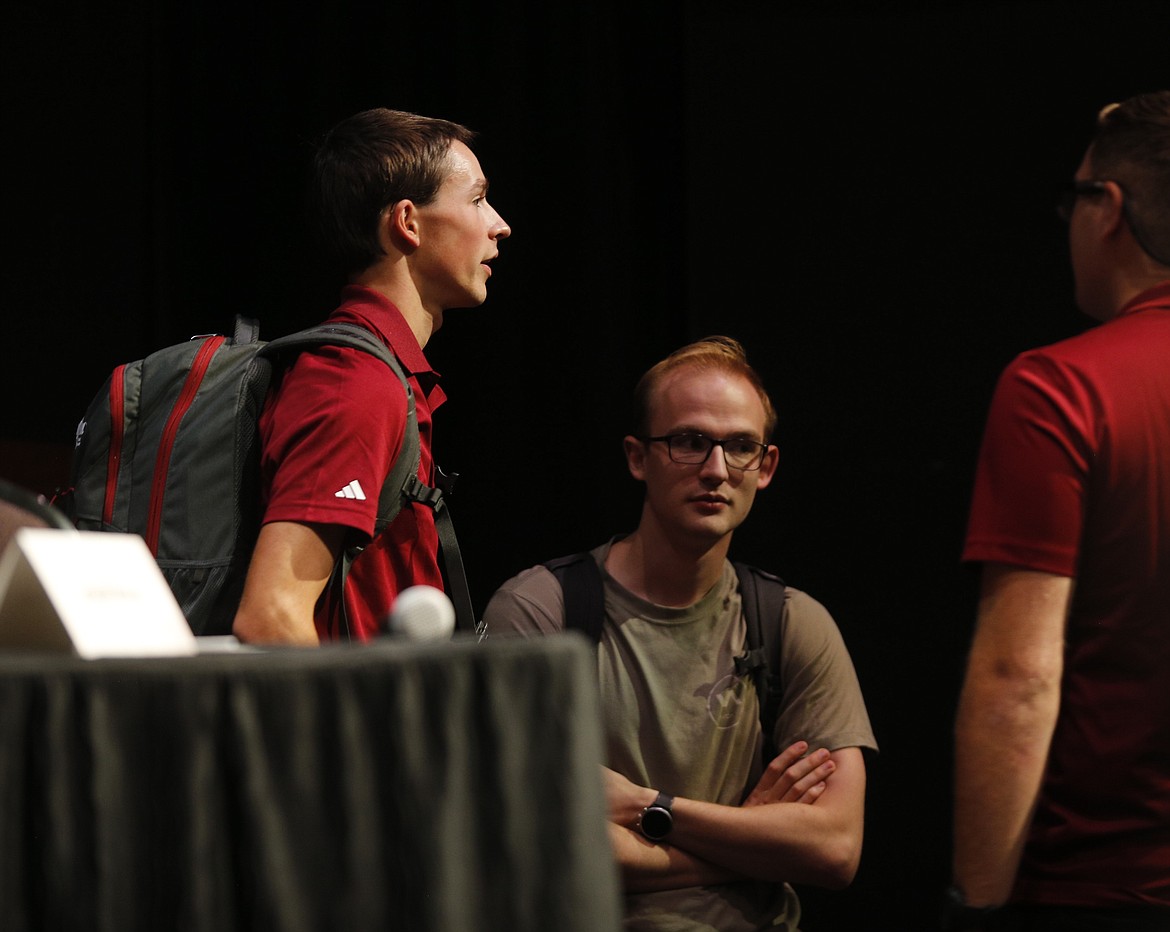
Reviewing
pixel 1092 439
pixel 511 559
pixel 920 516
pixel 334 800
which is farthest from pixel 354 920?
pixel 920 516

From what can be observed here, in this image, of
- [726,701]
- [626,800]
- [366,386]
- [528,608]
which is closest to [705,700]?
[726,701]

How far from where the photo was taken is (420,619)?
1.00 meters

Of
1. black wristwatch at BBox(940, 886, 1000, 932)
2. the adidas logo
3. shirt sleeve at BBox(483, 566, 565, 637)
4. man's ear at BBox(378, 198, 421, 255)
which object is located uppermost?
man's ear at BBox(378, 198, 421, 255)

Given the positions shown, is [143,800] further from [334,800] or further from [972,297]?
[972,297]

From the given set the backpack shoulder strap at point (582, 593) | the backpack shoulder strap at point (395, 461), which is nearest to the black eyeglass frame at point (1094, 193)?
the backpack shoulder strap at point (395, 461)

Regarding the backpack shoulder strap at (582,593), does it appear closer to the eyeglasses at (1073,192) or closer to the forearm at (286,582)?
the forearm at (286,582)

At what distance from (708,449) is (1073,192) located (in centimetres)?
103

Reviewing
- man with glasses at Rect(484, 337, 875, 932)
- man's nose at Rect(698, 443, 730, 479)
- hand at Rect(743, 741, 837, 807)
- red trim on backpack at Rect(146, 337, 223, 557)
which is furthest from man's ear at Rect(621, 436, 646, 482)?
red trim on backpack at Rect(146, 337, 223, 557)

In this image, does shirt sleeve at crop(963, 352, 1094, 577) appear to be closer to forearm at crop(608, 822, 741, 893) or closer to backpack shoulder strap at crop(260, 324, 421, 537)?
backpack shoulder strap at crop(260, 324, 421, 537)

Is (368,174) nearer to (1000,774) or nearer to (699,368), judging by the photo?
(699,368)

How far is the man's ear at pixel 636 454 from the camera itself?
2.62 metres

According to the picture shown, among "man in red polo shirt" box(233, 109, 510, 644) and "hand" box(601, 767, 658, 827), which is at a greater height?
"man in red polo shirt" box(233, 109, 510, 644)

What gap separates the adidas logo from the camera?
1.73m

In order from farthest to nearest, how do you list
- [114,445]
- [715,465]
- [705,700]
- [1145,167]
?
[715,465]
[705,700]
[114,445]
[1145,167]
